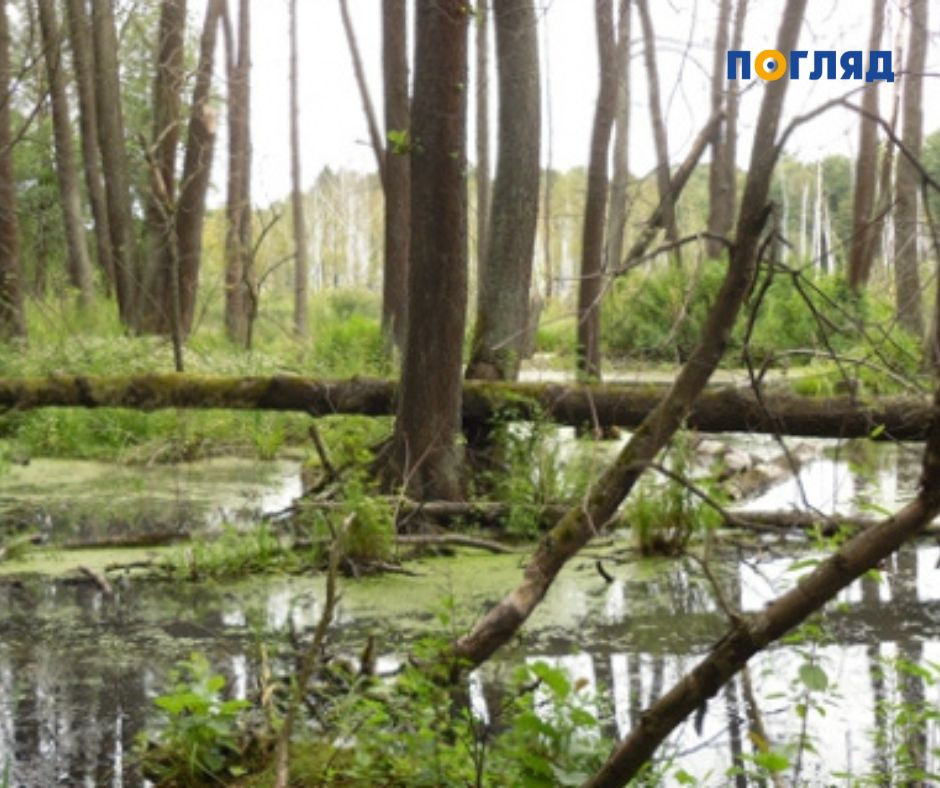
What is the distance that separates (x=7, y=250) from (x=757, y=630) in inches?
512

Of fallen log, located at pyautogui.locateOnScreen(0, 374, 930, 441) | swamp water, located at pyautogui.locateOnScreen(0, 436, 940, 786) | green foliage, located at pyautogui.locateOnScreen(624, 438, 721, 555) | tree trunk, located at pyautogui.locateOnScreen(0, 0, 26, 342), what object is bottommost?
swamp water, located at pyautogui.locateOnScreen(0, 436, 940, 786)

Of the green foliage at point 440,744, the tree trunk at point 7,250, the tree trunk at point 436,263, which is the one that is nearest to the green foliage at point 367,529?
the tree trunk at point 436,263

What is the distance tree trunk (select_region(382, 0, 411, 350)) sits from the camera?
1259cm

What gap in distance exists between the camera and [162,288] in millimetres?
16594

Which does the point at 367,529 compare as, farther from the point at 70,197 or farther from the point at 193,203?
the point at 70,197

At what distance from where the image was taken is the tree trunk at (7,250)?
14297 millimetres

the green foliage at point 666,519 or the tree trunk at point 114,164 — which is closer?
the green foliage at point 666,519

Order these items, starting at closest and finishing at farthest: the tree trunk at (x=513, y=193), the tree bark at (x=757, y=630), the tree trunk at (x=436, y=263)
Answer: the tree bark at (x=757, y=630)
the tree trunk at (x=436, y=263)
the tree trunk at (x=513, y=193)

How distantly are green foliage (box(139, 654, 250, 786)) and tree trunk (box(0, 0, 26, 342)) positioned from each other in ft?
35.0

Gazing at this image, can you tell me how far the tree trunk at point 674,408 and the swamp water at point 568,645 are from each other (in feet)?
0.67

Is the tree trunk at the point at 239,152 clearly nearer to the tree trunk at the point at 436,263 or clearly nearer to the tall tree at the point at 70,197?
the tall tree at the point at 70,197

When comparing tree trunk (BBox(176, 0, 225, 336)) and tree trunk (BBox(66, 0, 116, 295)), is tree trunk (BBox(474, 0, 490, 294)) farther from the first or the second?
tree trunk (BBox(66, 0, 116, 295))

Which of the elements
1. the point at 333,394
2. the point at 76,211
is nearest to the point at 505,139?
the point at 333,394

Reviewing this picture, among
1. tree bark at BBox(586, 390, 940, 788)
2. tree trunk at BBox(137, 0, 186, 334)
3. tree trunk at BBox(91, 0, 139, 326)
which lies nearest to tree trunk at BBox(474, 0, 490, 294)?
tree trunk at BBox(137, 0, 186, 334)
